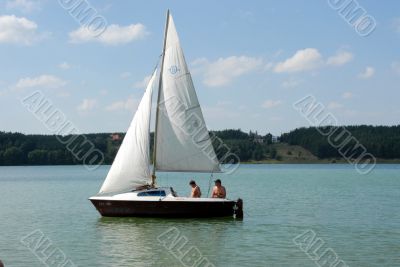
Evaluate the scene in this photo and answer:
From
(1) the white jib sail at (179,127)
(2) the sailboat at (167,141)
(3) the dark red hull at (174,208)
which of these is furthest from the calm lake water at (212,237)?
(1) the white jib sail at (179,127)

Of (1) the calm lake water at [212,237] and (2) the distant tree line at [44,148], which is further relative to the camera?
(2) the distant tree line at [44,148]

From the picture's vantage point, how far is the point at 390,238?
2608 centimetres

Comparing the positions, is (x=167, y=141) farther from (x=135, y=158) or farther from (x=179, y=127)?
(x=135, y=158)

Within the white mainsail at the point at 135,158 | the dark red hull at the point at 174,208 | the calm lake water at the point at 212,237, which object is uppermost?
the white mainsail at the point at 135,158

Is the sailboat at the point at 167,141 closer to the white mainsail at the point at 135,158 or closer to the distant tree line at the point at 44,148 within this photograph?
the white mainsail at the point at 135,158

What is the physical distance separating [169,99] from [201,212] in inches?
224

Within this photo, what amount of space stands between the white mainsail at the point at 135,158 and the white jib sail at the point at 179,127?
0.65 metres

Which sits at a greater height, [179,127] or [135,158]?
[179,127]

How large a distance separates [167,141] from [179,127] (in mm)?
905

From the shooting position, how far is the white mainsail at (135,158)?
3005 cm

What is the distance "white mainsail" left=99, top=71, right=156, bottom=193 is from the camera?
30.0m

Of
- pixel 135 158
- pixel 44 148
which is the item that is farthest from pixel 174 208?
pixel 44 148

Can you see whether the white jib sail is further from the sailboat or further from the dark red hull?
the dark red hull

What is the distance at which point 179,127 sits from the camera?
30.5 metres
